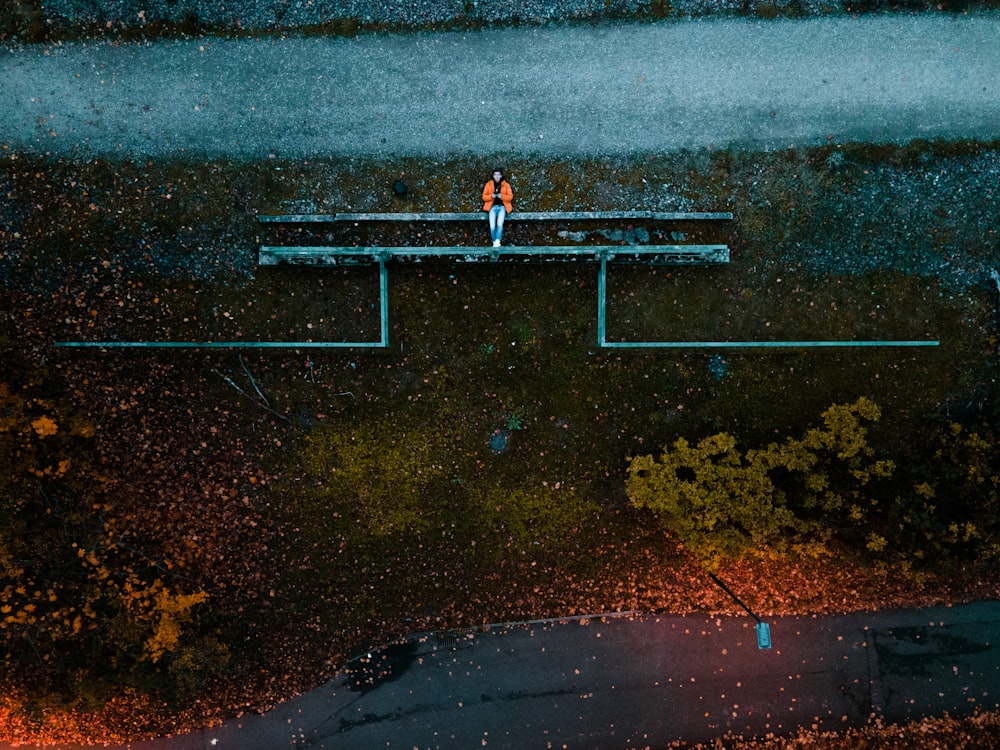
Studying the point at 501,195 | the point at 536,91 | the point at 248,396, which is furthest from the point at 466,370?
the point at 536,91

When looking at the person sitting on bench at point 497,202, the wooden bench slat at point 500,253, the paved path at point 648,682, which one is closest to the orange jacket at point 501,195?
the person sitting on bench at point 497,202

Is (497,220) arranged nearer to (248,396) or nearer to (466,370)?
(466,370)

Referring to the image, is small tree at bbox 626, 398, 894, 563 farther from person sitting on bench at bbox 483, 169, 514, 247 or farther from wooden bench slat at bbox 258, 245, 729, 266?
person sitting on bench at bbox 483, 169, 514, 247

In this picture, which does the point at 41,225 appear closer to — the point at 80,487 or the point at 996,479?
the point at 80,487

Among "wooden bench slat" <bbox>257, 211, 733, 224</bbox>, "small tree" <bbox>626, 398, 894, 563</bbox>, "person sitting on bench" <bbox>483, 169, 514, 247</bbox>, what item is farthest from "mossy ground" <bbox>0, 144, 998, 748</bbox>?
"small tree" <bbox>626, 398, 894, 563</bbox>

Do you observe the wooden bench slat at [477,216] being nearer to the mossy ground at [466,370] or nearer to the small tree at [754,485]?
the mossy ground at [466,370]

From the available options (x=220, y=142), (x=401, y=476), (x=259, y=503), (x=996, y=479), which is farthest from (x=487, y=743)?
(x=220, y=142)
